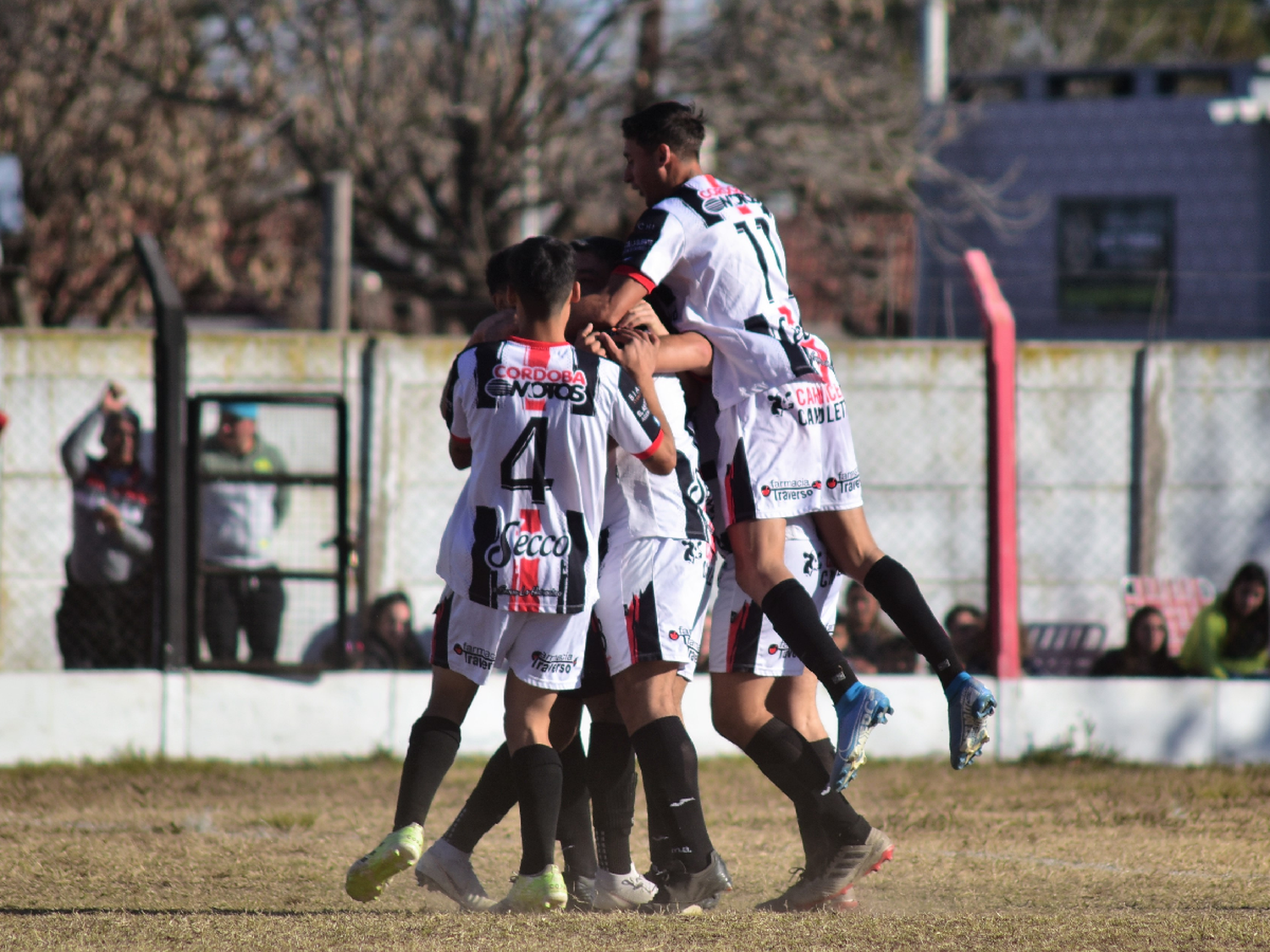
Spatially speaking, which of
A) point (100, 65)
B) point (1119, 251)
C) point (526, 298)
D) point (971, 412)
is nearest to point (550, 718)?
point (526, 298)

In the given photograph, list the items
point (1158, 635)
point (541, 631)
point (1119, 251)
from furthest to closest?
point (1119, 251) → point (1158, 635) → point (541, 631)

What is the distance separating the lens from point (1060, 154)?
17.2 metres

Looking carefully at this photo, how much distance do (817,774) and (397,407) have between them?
5174 mm

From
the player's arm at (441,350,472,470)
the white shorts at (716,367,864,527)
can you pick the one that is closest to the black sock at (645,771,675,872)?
the white shorts at (716,367,864,527)

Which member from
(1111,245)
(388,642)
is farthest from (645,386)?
(1111,245)

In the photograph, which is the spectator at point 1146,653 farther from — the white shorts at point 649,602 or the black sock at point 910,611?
the white shorts at point 649,602

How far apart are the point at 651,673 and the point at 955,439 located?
5.45 metres

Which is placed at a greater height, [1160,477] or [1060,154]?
[1060,154]

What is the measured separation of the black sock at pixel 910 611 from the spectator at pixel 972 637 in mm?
3482

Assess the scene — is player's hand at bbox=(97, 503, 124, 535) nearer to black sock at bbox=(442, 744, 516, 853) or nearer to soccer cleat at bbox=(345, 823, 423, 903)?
black sock at bbox=(442, 744, 516, 853)

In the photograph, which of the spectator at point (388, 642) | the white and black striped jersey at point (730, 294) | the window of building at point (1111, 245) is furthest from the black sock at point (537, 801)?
the window of building at point (1111, 245)

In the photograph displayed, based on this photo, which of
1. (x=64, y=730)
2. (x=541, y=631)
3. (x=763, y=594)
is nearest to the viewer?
(x=541, y=631)

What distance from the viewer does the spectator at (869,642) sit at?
27.3ft

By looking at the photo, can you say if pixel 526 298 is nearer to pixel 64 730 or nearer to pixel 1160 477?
pixel 64 730
